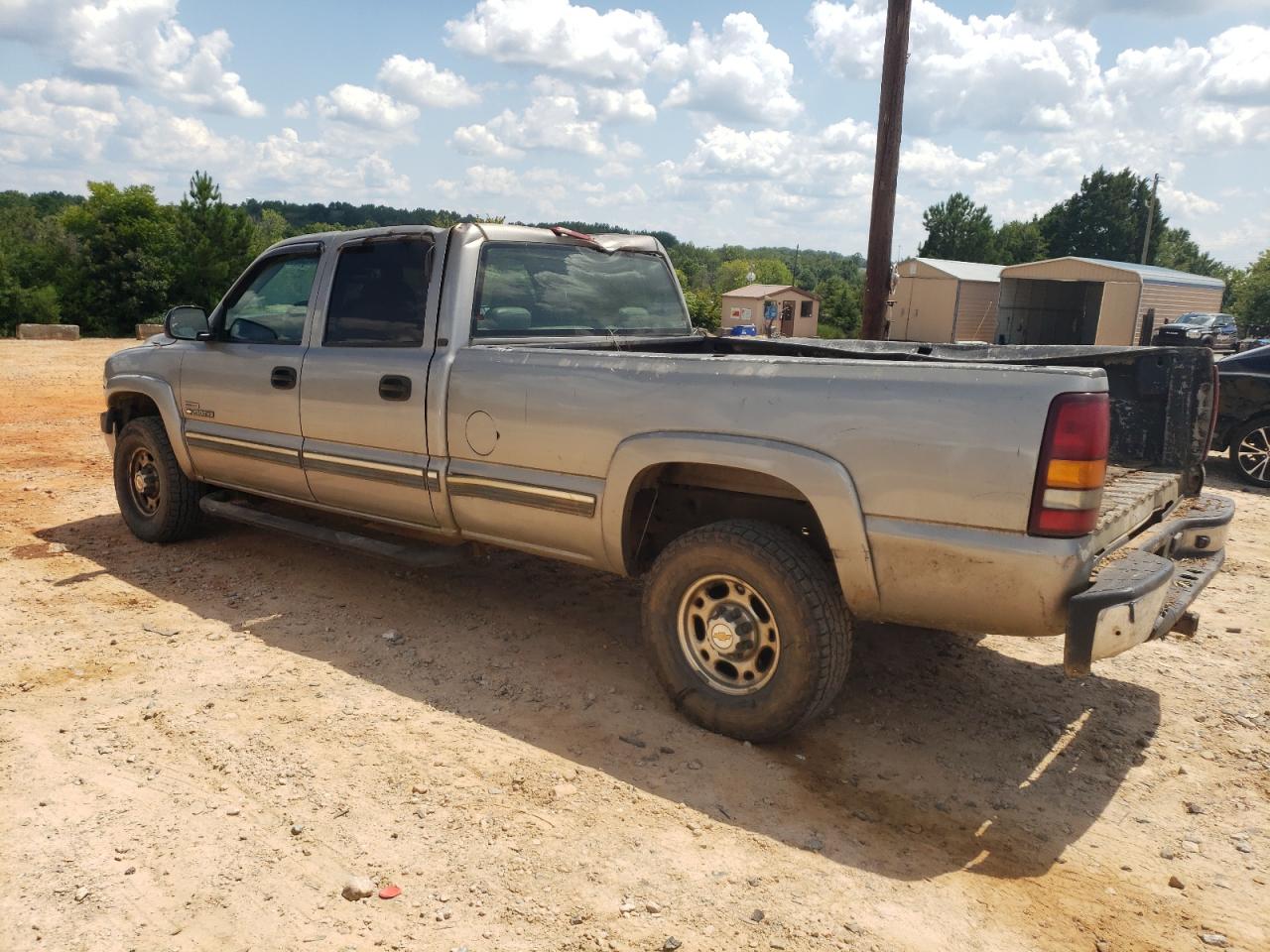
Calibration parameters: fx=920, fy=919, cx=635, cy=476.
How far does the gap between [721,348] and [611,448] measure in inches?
66.6

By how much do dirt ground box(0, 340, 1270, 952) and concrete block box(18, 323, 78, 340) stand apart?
22.6m

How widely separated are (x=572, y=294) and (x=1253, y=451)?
8.16m

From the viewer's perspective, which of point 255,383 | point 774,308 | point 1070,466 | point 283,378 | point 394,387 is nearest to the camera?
point 1070,466

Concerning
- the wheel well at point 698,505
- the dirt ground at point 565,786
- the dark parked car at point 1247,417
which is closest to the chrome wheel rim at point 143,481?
the dirt ground at point 565,786

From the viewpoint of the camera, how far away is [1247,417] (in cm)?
953

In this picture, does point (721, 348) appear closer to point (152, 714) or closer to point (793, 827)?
point (793, 827)

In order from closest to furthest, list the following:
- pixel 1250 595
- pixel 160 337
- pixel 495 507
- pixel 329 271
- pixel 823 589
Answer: pixel 823 589, pixel 495 507, pixel 329 271, pixel 1250 595, pixel 160 337

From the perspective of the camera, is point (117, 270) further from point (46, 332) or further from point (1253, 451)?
point (1253, 451)

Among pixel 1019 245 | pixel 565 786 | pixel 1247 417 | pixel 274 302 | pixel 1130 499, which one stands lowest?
pixel 565 786

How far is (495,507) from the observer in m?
4.29

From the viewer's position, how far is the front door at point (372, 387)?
4520 millimetres

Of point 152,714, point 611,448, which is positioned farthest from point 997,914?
point 152,714

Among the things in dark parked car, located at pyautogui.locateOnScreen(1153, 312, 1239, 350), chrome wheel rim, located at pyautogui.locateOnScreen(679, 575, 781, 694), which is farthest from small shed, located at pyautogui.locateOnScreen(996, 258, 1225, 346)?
chrome wheel rim, located at pyautogui.locateOnScreen(679, 575, 781, 694)

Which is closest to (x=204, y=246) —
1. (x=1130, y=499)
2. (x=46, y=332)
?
(x=46, y=332)
